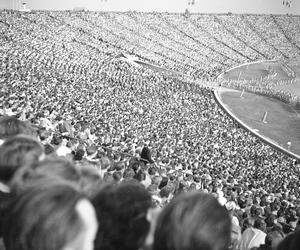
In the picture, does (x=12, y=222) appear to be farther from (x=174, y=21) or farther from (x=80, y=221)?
(x=174, y=21)

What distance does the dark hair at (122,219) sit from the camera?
2697 mm

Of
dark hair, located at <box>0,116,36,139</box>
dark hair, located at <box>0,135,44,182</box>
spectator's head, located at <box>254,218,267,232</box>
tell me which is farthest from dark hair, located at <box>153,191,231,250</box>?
spectator's head, located at <box>254,218,267,232</box>

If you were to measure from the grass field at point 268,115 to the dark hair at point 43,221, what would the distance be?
111 ft

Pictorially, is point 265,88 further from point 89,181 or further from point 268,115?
point 89,181

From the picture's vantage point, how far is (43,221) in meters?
2.20

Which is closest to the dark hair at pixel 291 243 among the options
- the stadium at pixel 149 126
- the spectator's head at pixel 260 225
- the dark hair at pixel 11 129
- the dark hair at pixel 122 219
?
the stadium at pixel 149 126

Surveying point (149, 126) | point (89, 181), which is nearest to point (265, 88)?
point (149, 126)

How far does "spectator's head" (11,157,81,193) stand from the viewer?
2.99 m

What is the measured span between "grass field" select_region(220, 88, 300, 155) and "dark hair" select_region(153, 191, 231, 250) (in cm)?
3324

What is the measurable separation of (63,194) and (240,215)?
7.85m

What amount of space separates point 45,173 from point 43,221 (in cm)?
86

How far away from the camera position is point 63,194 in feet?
7.69

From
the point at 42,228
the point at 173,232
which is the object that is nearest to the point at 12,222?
the point at 42,228

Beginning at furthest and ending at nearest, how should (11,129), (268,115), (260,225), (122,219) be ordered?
(268,115) < (260,225) < (11,129) < (122,219)
